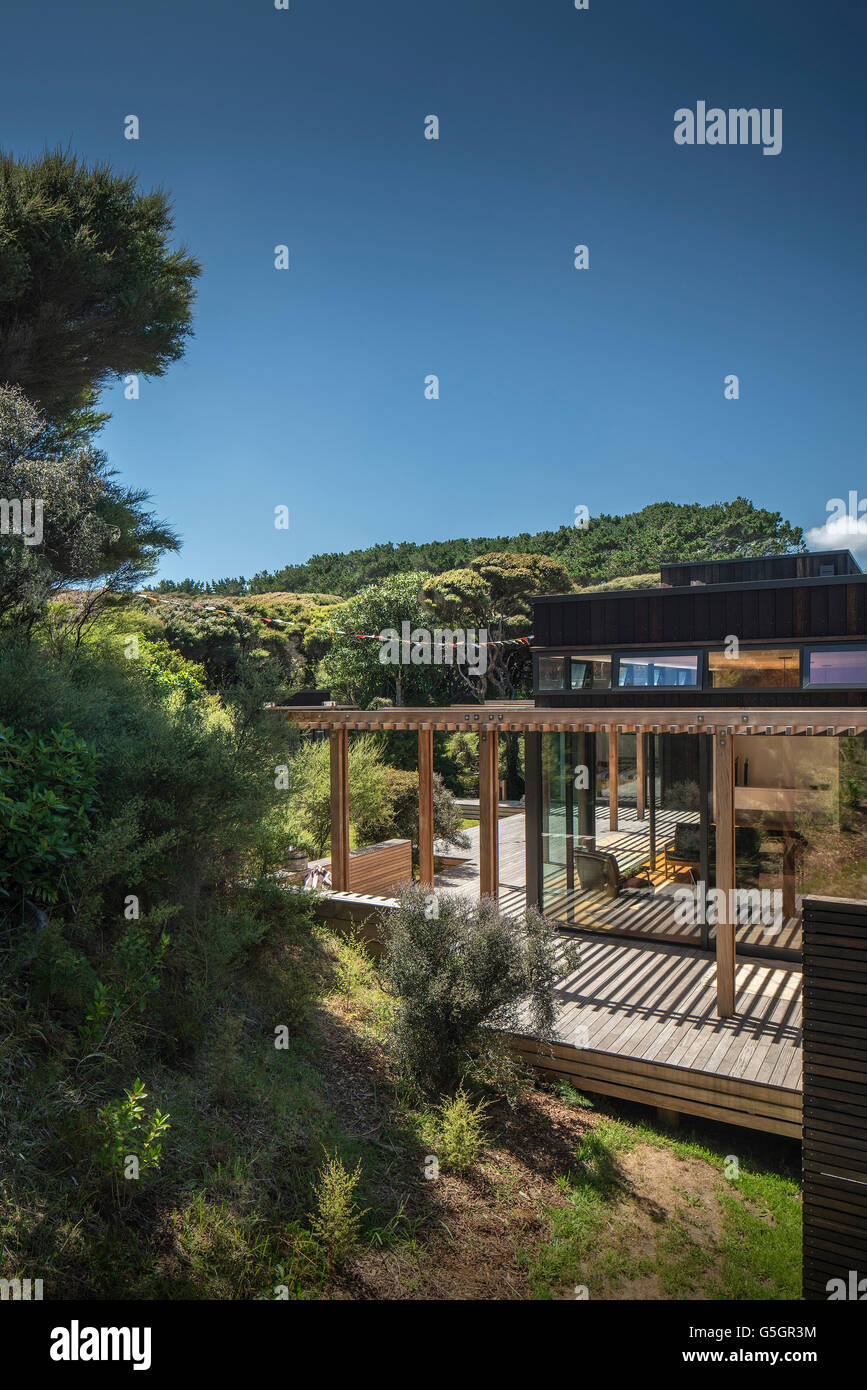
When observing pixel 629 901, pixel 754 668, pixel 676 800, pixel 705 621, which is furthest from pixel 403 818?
pixel 754 668

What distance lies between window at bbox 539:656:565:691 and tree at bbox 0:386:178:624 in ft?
16.2

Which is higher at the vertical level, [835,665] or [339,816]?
[835,665]

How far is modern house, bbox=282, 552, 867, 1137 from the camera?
Answer: 17.7ft

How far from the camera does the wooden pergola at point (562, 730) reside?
5.14 m

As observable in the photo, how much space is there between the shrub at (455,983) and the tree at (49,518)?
4015 mm

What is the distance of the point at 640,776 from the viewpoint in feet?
25.2

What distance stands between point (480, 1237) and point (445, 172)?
15.4 metres

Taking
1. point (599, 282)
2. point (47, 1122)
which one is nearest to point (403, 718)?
point (47, 1122)

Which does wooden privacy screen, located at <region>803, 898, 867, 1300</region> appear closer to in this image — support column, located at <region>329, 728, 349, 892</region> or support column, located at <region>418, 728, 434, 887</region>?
support column, located at <region>418, 728, 434, 887</region>

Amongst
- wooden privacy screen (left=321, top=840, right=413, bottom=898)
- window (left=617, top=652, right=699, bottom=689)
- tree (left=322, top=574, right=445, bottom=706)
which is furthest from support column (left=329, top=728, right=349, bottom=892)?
tree (left=322, top=574, right=445, bottom=706)

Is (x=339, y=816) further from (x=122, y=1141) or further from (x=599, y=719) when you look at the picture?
(x=122, y=1141)

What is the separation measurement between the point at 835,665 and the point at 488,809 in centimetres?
410

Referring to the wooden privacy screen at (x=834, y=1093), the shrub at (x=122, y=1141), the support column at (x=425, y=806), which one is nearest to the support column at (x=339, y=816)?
the support column at (x=425, y=806)

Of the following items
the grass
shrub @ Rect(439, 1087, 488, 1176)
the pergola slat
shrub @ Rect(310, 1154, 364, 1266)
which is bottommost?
the grass
